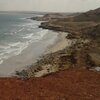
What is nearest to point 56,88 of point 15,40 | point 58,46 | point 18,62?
point 18,62

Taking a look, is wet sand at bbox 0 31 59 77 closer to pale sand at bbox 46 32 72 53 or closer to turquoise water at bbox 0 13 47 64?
turquoise water at bbox 0 13 47 64

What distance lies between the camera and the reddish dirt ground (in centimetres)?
1922

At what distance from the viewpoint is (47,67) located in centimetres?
3950

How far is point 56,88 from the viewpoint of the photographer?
831 inches

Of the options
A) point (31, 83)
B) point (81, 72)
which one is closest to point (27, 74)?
point (81, 72)

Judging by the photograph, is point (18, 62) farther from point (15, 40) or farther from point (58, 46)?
point (15, 40)

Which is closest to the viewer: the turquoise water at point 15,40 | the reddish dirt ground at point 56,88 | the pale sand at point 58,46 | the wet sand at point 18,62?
the reddish dirt ground at point 56,88

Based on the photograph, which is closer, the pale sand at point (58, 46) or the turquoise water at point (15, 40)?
the turquoise water at point (15, 40)

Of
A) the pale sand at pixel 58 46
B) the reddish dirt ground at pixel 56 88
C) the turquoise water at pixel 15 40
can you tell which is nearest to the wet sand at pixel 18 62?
the turquoise water at pixel 15 40

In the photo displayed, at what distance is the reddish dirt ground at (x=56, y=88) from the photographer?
1922 centimetres

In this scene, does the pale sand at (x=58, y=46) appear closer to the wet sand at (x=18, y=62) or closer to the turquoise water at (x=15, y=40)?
the wet sand at (x=18, y=62)

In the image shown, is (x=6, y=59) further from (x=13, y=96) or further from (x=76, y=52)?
(x=13, y=96)

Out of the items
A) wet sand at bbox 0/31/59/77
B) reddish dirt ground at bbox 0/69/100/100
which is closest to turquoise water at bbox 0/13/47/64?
wet sand at bbox 0/31/59/77

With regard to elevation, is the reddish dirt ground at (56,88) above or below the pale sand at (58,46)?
above
